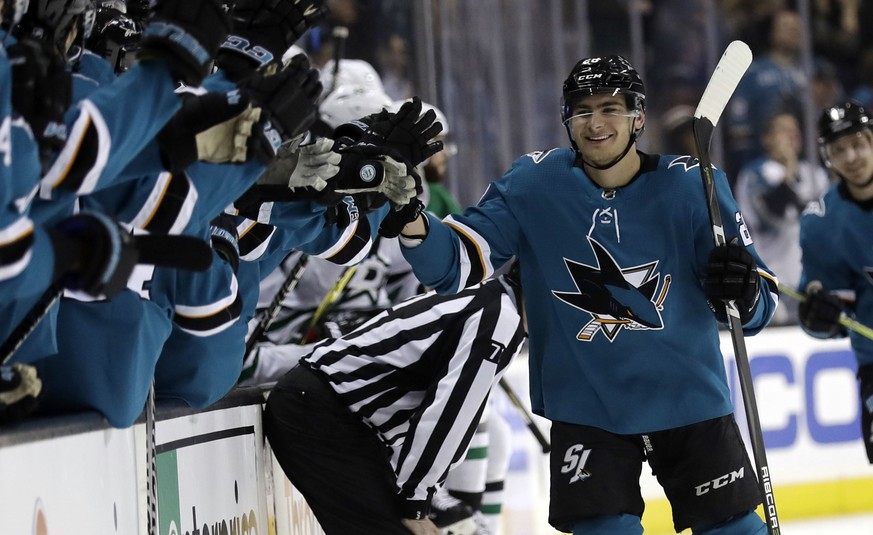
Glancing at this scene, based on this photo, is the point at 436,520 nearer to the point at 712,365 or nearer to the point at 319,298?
the point at 319,298

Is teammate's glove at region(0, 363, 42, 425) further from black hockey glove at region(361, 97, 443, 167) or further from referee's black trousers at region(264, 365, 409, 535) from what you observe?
referee's black trousers at region(264, 365, 409, 535)

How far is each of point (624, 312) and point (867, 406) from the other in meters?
1.61

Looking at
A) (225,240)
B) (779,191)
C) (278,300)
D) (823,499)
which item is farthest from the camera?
(779,191)

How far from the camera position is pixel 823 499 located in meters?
5.14

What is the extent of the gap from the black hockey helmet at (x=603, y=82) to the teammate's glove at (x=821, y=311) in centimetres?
145

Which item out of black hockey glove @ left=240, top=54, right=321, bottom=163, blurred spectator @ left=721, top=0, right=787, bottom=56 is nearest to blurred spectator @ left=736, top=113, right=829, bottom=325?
blurred spectator @ left=721, top=0, right=787, bottom=56

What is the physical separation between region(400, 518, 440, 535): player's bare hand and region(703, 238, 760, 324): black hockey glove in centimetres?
78

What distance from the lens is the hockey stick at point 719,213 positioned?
8.22 ft

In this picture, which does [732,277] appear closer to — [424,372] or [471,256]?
[471,256]

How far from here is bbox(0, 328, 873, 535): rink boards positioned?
58.9 inches

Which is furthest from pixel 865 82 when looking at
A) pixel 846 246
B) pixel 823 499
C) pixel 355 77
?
pixel 355 77

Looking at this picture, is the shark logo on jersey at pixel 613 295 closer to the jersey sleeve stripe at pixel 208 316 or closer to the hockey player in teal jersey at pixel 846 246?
the jersey sleeve stripe at pixel 208 316

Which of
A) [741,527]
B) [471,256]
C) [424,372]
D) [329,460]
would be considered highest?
[471,256]

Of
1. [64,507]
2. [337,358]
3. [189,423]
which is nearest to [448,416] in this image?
[337,358]
